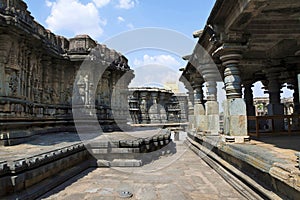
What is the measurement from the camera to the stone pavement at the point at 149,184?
3.61 metres

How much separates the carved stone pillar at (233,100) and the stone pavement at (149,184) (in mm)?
1014

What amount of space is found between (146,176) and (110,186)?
979 mm

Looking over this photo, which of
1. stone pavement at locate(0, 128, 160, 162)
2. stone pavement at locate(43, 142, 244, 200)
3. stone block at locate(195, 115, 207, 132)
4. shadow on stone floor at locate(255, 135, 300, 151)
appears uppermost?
stone block at locate(195, 115, 207, 132)

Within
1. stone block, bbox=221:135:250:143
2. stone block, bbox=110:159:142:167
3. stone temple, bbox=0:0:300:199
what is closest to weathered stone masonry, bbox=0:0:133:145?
stone temple, bbox=0:0:300:199

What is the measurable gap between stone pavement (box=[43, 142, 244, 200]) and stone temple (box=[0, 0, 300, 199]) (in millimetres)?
20

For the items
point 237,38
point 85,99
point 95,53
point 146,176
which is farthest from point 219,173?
point 95,53

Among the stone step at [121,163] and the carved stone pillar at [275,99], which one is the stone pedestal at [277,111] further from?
the stone step at [121,163]

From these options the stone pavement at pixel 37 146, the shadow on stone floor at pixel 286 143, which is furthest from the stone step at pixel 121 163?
the shadow on stone floor at pixel 286 143

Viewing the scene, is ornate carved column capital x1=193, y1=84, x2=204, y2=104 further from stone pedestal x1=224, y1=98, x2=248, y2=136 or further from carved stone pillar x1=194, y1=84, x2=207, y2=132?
stone pedestal x1=224, y1=98, x2=248, y2=136

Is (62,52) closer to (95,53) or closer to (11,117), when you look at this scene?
(95,53)

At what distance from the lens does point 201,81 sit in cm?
990

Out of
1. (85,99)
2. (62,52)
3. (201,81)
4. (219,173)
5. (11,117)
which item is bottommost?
(219,173)

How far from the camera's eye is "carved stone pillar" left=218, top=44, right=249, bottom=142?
4.88m

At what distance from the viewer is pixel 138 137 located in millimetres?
7648
